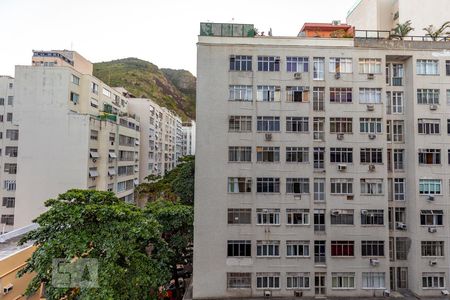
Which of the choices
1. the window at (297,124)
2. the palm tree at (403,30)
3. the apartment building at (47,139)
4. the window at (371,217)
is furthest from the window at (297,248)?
the apartment building at (47,139)

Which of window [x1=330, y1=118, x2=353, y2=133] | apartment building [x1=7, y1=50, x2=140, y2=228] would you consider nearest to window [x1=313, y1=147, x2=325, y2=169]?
window [x1=330, y1=118, x2=353, y2=133]

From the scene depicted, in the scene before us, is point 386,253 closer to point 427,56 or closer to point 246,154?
point 246,154

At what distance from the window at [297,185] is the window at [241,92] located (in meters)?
6.29

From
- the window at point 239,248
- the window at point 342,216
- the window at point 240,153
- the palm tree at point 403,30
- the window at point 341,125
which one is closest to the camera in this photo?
the window at point 239,248

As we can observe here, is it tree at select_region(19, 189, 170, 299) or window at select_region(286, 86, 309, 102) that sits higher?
window at select_region(286, 86, 309, 102)

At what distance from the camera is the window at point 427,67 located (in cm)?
2003

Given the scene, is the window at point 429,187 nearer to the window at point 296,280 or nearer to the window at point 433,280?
the window at point 433,280

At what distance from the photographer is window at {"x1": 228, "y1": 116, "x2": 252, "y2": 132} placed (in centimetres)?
1972

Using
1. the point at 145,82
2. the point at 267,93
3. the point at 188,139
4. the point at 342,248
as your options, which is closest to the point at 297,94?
the point at 267,93

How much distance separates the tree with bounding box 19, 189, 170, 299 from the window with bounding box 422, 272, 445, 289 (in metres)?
17.4

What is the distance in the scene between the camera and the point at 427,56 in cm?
2005

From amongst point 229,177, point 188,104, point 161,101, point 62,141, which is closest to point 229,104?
point 229,177

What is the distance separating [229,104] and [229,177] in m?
4.98

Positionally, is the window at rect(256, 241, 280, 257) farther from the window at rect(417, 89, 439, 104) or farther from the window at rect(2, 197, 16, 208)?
the window at rect(2, 197, 16, 208)
